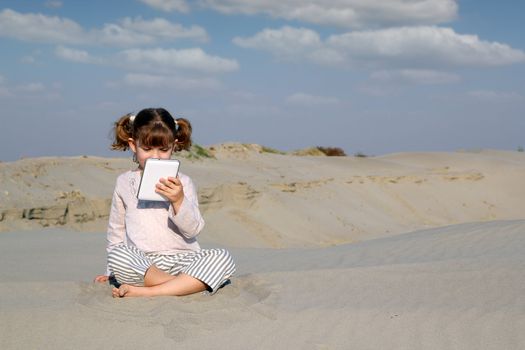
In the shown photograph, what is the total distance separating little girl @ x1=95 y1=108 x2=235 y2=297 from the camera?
3.92 metres

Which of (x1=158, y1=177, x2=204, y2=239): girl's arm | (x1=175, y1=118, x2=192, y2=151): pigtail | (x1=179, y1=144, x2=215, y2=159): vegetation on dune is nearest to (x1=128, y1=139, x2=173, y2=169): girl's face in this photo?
(x1=175, y1=118, x2=192, y2=151): pigtail

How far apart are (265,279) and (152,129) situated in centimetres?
123

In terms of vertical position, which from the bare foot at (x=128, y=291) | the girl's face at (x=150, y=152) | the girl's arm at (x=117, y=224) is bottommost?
the bare foot at (x=128, y=291)

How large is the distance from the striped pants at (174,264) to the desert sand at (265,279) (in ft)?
0.40

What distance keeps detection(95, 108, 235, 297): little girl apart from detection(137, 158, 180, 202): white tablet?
3cm

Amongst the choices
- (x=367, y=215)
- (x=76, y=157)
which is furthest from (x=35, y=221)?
(x=367, y=215)

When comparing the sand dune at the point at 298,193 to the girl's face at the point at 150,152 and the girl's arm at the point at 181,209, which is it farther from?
the girl's arm at the point at 181,209

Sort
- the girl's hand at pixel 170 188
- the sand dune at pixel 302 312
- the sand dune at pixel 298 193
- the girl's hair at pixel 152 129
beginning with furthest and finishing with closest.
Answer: the sand dune at pixel 298 193, the girl's hair at pixel 152 129, the girl's hand at pixel 170 188, the sand dune at pixel 302 312

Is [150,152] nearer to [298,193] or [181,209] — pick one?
[181,209]

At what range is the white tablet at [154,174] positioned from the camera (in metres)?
3.87

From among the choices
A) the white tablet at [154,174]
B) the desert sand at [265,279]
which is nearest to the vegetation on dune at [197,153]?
the desert sand at [265,279]

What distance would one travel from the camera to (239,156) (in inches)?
701

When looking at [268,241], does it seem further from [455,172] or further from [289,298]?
[455,172]

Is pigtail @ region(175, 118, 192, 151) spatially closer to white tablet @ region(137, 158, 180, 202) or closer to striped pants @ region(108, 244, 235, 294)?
white tablet @ region(137, 158, 180, 202)
